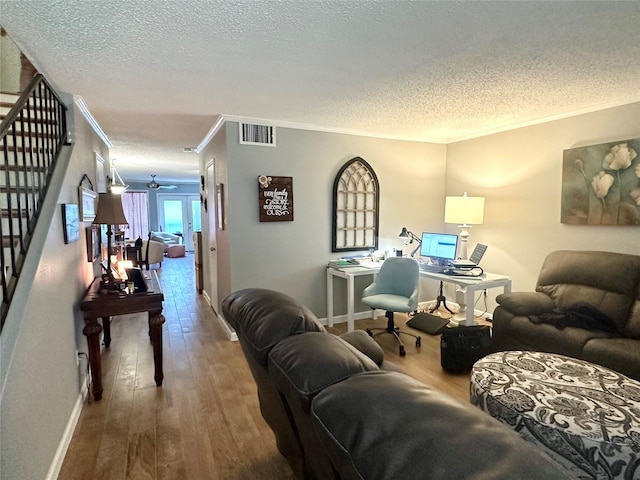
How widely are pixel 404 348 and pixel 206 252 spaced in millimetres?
3397

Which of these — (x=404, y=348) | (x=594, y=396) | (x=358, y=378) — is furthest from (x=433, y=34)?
(x=404, y=348)

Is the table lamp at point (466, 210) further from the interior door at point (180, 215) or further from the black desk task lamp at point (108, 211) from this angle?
the interior door at point (180, 215)

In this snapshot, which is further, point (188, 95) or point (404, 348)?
point (404, 348)

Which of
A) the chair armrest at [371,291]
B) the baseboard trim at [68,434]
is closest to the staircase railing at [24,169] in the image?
the baseboard trim at [68,434]

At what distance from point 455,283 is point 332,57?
2.35m

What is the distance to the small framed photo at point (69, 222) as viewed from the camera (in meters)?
2.33

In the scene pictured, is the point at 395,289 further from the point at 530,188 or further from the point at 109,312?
the point at 109,312

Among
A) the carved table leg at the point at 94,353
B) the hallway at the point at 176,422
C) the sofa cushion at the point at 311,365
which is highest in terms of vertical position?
the sofa cushion at the point at 311,365

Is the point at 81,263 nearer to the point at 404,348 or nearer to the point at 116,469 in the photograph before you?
the point at 116,469

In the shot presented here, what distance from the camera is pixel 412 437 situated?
0.66 metres

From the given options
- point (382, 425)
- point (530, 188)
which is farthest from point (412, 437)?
point (530, 188)

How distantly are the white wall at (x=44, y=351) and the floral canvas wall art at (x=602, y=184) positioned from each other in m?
4.28

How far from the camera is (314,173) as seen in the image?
13.4 ft

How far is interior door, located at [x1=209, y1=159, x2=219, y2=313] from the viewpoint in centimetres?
439
